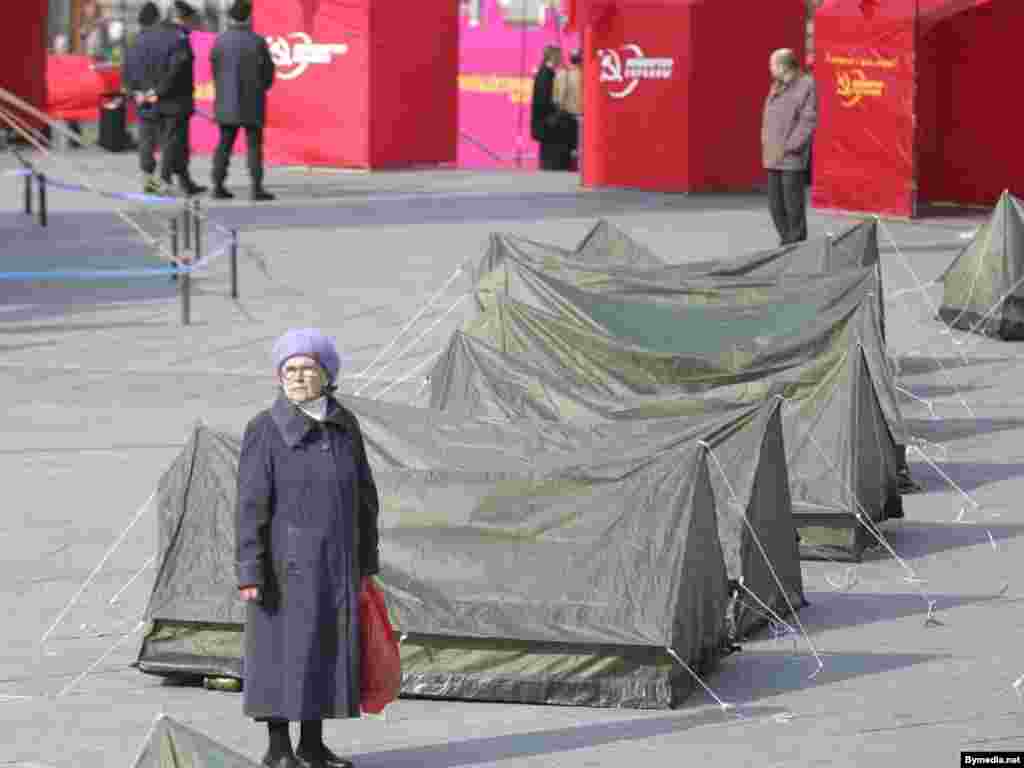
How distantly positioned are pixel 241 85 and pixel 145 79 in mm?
1114

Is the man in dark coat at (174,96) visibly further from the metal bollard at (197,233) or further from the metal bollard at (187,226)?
the metal bollard at (197,233)

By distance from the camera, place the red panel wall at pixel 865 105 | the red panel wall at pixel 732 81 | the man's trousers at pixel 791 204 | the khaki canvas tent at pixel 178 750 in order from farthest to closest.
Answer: the red panel wall at pixel 732 81 → the red panel wall at pixel 865 105 → the man's trousers at pixel 791 204 → the khaki canvas tent at pixel 178 750

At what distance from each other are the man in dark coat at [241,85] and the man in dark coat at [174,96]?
1.55 feet

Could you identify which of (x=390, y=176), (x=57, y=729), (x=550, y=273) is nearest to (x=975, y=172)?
(x=390, y=176)

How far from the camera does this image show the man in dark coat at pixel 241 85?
27.3 m

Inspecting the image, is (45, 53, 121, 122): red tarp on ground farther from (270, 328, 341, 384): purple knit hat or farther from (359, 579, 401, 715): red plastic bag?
(359, 579, 401, 715): red plastic bag

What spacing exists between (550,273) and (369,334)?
3272mm

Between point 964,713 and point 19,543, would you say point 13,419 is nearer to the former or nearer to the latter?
point 19,543

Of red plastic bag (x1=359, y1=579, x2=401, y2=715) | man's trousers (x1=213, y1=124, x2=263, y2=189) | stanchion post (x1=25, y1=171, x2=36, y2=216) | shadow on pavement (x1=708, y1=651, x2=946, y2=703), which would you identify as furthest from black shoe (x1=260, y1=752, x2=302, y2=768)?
man's trousers (x1=213, y1=124, x2=263, y2=189)

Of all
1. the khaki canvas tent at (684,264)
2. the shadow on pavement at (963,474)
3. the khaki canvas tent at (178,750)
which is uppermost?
the khaki canvas tent at (684,264)

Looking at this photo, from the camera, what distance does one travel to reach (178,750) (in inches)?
243

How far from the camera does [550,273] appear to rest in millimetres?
15898

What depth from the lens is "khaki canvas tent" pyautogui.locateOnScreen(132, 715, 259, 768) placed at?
243 inches

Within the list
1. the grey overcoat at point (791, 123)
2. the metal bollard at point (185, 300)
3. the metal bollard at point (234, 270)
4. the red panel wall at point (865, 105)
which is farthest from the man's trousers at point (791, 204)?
the red panel wall at point (865, 105)
